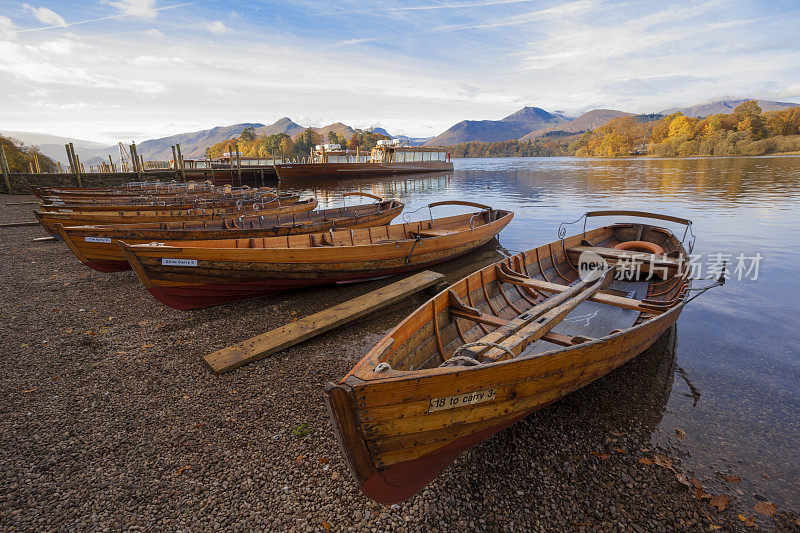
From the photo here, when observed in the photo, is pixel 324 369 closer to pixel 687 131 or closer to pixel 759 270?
pixel 759 270

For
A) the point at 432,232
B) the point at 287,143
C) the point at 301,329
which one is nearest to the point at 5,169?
the point at 432,232

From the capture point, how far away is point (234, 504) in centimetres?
338

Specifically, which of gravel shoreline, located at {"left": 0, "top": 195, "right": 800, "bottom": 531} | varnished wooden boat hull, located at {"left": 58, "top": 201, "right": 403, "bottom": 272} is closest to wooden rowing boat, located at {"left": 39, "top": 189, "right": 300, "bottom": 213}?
varnished wooden boat hull, located at {"left": 58, "top": 201, "right": 403, "bottom": 272}

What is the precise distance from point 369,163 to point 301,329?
54.5 m

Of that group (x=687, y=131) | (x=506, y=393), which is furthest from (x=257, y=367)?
(x=687, y=131)

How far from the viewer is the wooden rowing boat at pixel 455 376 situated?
9.22ft

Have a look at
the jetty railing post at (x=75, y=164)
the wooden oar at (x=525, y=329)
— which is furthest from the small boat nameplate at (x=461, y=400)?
the jetty railing post at (x=75, y=164)

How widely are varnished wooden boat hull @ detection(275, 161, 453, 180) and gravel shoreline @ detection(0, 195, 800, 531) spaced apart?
47.4m

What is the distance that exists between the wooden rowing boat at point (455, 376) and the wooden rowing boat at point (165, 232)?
7.27 metres

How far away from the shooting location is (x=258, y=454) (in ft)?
13.0

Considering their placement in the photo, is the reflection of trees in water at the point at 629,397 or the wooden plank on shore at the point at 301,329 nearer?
the reflection of trees in water at the point at 629,397

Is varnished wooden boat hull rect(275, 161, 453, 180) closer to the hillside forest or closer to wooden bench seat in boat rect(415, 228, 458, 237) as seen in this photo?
wooden bench seat in boat rect(415, 228, 458, 237)

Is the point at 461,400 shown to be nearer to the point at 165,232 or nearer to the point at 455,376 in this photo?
the point at 455,376

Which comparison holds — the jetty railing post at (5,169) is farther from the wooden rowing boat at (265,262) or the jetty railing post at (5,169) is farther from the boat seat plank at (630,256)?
the boat seat plank at (630,256)
